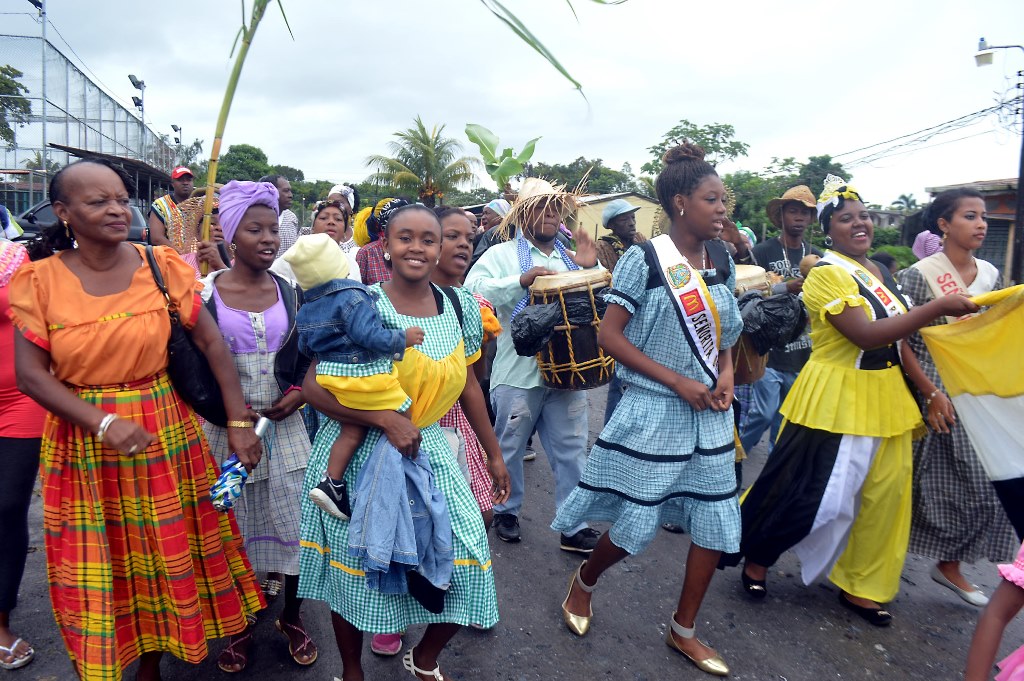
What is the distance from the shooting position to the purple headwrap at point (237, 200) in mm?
2932

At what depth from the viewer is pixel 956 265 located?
386cm

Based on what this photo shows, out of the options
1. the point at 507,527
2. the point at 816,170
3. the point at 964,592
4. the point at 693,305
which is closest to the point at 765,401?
the point at 964,592

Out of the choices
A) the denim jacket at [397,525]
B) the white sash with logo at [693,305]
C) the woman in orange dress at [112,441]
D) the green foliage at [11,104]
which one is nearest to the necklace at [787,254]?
the white sash with logo at [693,305]

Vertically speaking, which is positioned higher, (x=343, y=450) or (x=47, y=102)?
(x=47, y=102)

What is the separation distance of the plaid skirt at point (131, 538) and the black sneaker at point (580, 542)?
2030mm

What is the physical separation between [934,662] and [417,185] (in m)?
28.7

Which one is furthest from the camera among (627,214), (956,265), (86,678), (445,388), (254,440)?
(627,214)

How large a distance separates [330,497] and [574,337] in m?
1.80

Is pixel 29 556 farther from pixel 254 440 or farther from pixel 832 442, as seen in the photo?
pixel 832 442

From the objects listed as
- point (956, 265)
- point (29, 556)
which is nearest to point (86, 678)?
point (29, 556)

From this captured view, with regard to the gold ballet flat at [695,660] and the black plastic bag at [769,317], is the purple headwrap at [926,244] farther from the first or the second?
the gold ballet flat at [695,660]

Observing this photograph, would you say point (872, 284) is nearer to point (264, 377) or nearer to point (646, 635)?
point (646, 635)

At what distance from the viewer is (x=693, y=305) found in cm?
296

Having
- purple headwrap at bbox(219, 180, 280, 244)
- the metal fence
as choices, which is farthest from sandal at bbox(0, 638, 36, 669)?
the metal fence
